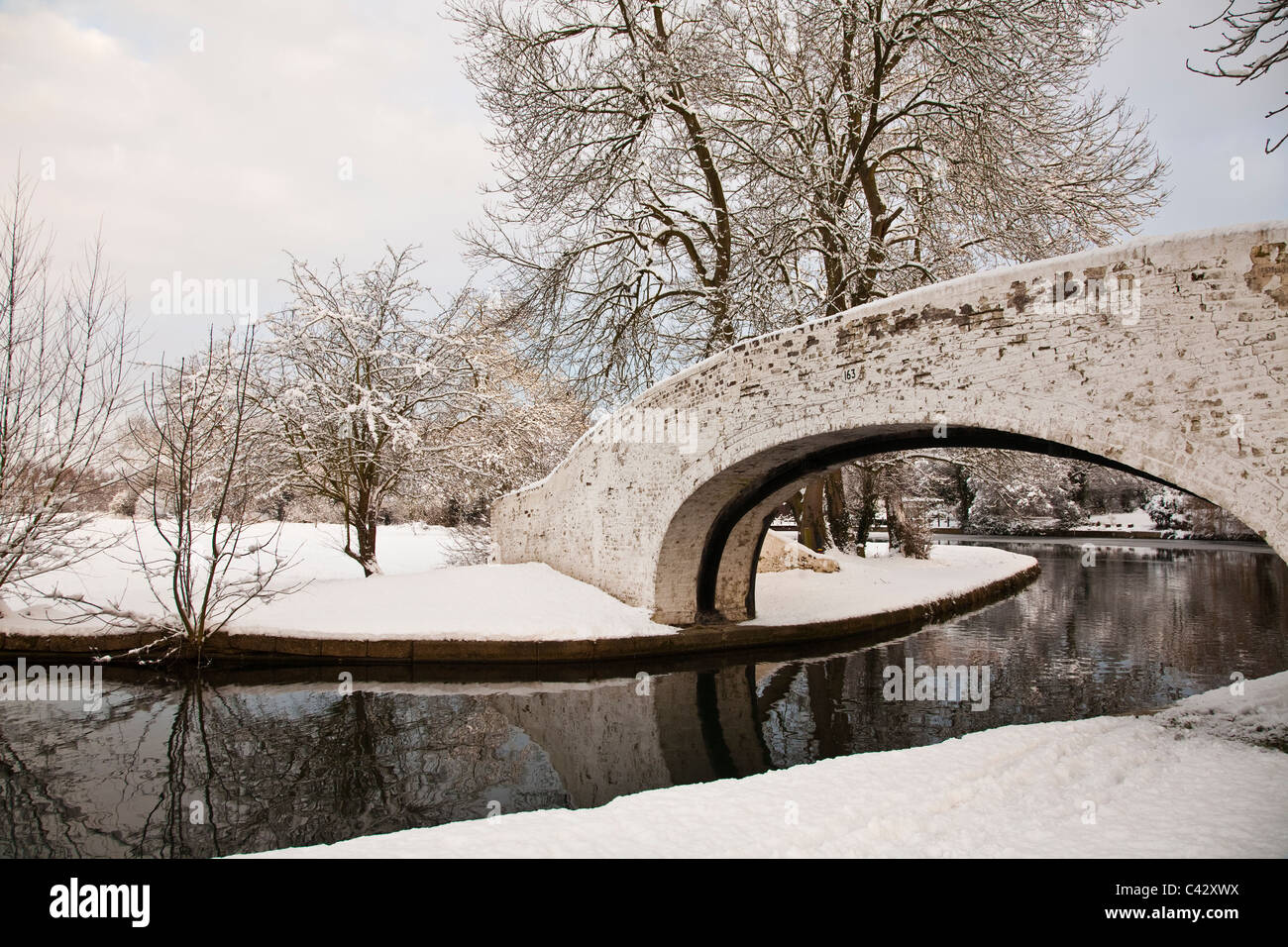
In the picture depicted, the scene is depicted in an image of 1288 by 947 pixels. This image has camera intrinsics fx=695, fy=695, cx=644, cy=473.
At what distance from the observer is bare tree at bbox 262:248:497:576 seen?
11.7 meters

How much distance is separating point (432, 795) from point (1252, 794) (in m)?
4.98

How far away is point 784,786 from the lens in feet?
13.1

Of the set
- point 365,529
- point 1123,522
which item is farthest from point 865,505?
point 1123,522

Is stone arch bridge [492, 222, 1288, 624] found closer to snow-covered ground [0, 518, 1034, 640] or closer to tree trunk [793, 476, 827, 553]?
snow-covered ground [0, 518, 1034, 640]

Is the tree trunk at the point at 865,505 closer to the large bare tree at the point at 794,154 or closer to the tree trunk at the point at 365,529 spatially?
the large bare tree at the point at 794,154

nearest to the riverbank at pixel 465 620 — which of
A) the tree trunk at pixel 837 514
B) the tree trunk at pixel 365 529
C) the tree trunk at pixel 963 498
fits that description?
the tree trunk at pixel 365 529

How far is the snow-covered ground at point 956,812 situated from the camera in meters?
3.09

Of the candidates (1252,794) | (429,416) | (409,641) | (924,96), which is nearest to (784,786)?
(1252,794)

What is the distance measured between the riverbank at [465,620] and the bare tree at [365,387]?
2.14 m

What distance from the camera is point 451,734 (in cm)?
645

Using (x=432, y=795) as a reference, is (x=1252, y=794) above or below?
above

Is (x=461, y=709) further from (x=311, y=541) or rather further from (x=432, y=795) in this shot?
(x=311, y=541)

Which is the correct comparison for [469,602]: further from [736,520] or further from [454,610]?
[736,520]

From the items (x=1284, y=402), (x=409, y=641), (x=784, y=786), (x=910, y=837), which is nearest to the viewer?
(x=910, y=837)
